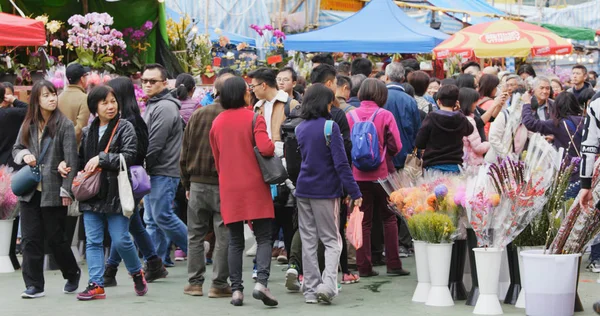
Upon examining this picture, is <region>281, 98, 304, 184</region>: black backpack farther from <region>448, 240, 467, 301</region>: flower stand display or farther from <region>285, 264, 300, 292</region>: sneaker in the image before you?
<region>448, 240, 467, 301</region>: flower stand display

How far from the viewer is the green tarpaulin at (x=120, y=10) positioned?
13.8 metres

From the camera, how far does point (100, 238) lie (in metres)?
7.97

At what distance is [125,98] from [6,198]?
2.15m

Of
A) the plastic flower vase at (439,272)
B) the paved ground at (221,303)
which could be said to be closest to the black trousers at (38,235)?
the paved ground at (221,303)

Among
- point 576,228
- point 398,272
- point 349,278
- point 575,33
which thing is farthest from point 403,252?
point 575,33

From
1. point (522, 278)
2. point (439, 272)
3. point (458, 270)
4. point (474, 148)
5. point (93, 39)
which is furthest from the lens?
point (93, 39)

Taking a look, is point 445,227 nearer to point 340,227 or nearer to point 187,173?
point 340,227

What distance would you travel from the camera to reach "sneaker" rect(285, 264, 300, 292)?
8312mm

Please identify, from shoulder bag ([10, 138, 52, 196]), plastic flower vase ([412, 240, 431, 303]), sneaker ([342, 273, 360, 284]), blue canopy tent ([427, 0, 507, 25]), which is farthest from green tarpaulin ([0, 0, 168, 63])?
blue canopy tent ([427, 0, 507, 25])

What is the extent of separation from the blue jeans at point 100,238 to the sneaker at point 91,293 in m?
0.04

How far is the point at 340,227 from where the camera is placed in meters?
8.32

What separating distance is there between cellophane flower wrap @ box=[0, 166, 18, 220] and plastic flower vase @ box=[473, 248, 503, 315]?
4895 mm

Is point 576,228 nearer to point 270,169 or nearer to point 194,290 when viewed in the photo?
point 270,169

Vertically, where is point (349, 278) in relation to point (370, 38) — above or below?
below
